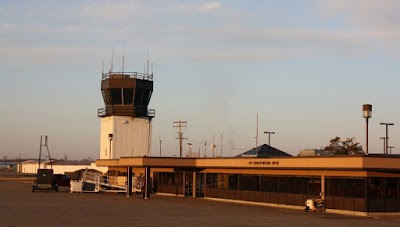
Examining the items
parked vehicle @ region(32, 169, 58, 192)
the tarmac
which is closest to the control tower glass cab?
parked vehicle @ region(32, 169, 58, 192)

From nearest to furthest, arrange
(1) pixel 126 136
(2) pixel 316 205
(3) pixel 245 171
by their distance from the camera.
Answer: (2) pixel 316 205
(3) pixel 245 171
(1) pixel 126 136

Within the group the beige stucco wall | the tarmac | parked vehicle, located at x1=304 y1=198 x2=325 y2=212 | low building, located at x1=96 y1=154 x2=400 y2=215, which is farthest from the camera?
the beige stucco wall

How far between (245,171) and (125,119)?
108 ft

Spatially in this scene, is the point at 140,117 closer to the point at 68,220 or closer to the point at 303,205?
the point at 303,205

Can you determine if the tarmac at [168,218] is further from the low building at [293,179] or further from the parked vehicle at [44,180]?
the parked vehicle at [44,180]

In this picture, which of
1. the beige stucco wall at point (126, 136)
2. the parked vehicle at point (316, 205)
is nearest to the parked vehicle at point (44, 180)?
the beige stucco wall at point (126, 136)

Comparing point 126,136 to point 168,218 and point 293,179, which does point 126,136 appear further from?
point 168,218

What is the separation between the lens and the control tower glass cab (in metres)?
83.6

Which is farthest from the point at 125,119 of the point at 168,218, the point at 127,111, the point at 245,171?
the point at 168,218

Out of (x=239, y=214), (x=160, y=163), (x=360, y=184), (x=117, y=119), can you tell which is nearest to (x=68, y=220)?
(x=239, y=214)

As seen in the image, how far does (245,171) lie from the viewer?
5412cm

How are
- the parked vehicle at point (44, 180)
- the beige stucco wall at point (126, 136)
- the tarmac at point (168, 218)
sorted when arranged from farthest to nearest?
the beige stucco wall at point (126, 136) < the parked vehicle at point (44, 180) < the tarmac at point (168, 218)

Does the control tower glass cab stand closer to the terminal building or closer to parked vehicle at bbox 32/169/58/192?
the terminal building

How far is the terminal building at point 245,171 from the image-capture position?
42.2 metres
